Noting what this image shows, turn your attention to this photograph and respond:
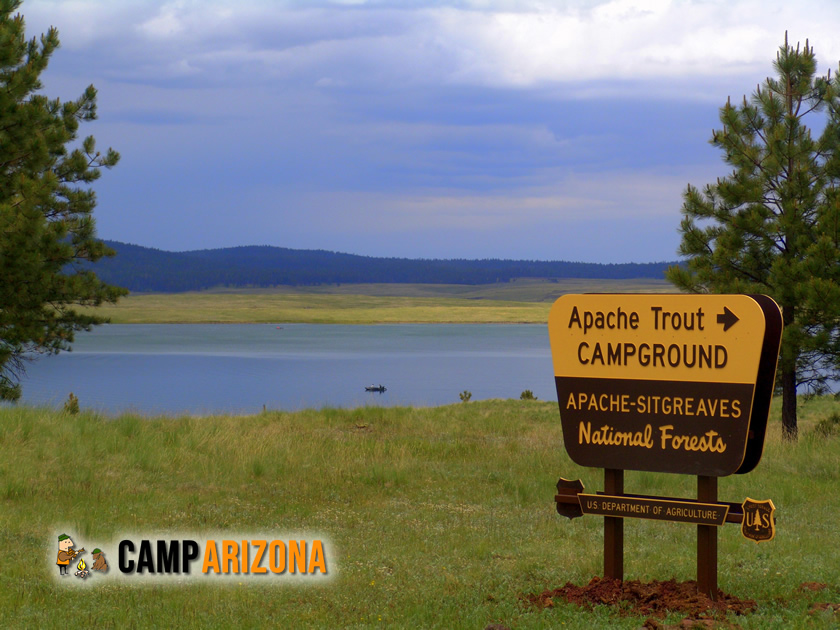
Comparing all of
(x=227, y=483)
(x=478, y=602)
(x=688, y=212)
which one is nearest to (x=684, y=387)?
(x=478, y=602)

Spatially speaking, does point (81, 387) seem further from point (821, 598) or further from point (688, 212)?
point (821, 598)

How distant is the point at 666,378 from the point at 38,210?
12.7 m

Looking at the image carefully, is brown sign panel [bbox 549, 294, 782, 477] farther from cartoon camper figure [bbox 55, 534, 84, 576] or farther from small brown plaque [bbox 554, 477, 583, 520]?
cartoon camper figure [bbox 55, 534, 84, 576]

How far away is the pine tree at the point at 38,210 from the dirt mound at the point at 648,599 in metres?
12.4

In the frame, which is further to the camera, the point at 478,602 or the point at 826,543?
the point at 826,543

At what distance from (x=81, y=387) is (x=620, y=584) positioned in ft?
177

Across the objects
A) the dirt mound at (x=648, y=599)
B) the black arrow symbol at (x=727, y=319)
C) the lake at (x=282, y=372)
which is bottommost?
the lake at (x=282, y=372)

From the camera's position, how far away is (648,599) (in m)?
5.82

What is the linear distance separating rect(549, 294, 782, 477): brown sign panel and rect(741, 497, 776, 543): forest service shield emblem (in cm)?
30

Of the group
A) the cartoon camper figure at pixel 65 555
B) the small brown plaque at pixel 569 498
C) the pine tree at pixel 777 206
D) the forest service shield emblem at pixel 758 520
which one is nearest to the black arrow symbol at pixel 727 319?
the forest service shield emblem at pixel 758 520

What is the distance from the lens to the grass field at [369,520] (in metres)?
5.62

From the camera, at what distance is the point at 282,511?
9.30 m

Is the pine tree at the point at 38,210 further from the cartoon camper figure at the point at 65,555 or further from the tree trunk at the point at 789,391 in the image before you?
the tree trunk at the point at 789,391

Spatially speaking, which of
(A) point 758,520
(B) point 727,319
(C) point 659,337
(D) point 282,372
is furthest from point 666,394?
(D) point 282,372
